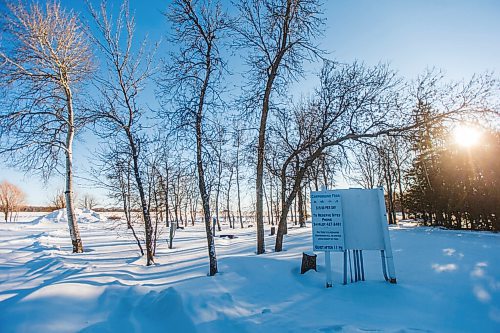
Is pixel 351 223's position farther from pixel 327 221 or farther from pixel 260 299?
pixel 260 299

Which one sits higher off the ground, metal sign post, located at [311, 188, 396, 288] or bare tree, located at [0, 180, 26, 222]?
bare tree, located at [0, 180, 26, 222]

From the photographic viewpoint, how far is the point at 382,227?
17.2 feet

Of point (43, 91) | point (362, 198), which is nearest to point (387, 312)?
point (362, 198)

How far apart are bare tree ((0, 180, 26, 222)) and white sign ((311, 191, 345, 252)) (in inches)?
2097

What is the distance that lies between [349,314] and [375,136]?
21.4 ft

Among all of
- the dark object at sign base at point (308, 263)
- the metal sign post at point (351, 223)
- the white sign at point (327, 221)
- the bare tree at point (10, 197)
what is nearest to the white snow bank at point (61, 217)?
the bare tree at point (10, 197)

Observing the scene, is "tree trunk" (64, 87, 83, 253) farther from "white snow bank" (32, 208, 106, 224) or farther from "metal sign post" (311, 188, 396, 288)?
"white snow bank" (32, 208, 106, 224)

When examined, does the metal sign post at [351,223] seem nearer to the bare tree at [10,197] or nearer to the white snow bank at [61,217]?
the white snow bank at [61,217]

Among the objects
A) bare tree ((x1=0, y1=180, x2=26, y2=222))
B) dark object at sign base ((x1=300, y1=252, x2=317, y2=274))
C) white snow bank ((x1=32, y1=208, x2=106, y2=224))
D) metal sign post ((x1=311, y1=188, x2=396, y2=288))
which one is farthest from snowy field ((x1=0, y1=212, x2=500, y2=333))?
bare tree ((x1=0, y1=180, x2=26, y2=222))

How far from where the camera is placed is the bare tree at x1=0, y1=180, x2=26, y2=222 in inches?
1629

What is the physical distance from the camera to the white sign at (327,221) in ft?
17.7

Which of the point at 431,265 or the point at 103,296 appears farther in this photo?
the point at 431,265

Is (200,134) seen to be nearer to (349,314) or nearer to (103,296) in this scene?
(103,296)

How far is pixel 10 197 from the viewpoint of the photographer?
4259 cm
